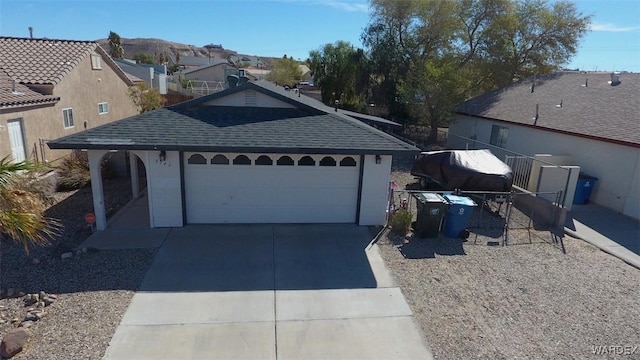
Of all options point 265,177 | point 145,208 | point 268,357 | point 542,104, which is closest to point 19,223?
point 268,357

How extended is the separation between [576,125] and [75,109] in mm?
22932

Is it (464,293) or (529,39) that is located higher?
(529,39)

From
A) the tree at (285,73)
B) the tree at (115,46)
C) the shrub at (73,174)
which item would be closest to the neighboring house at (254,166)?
the shrub at (73,174)

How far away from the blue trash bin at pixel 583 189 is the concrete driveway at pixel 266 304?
9.20 metres

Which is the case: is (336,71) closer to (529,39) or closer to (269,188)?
(529,39)

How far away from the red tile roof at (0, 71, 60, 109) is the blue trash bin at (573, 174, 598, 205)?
66.8 feet

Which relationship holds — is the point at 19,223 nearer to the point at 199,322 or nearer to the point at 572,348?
the point at 199,322

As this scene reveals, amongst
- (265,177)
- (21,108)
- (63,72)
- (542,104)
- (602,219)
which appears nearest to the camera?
(265,177)

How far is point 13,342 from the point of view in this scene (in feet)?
18.1

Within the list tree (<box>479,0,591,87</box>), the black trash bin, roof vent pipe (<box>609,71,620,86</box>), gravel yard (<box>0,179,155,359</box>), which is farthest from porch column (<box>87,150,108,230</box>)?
tree (<box>479,0,591,87</box>)

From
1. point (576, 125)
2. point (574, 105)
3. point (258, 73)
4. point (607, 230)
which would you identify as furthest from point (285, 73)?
point (607, 230)

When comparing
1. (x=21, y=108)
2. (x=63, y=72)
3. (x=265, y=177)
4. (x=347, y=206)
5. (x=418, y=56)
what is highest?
(x=418, y=56)

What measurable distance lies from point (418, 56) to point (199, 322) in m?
28.9

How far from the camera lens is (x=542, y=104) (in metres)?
19.4
